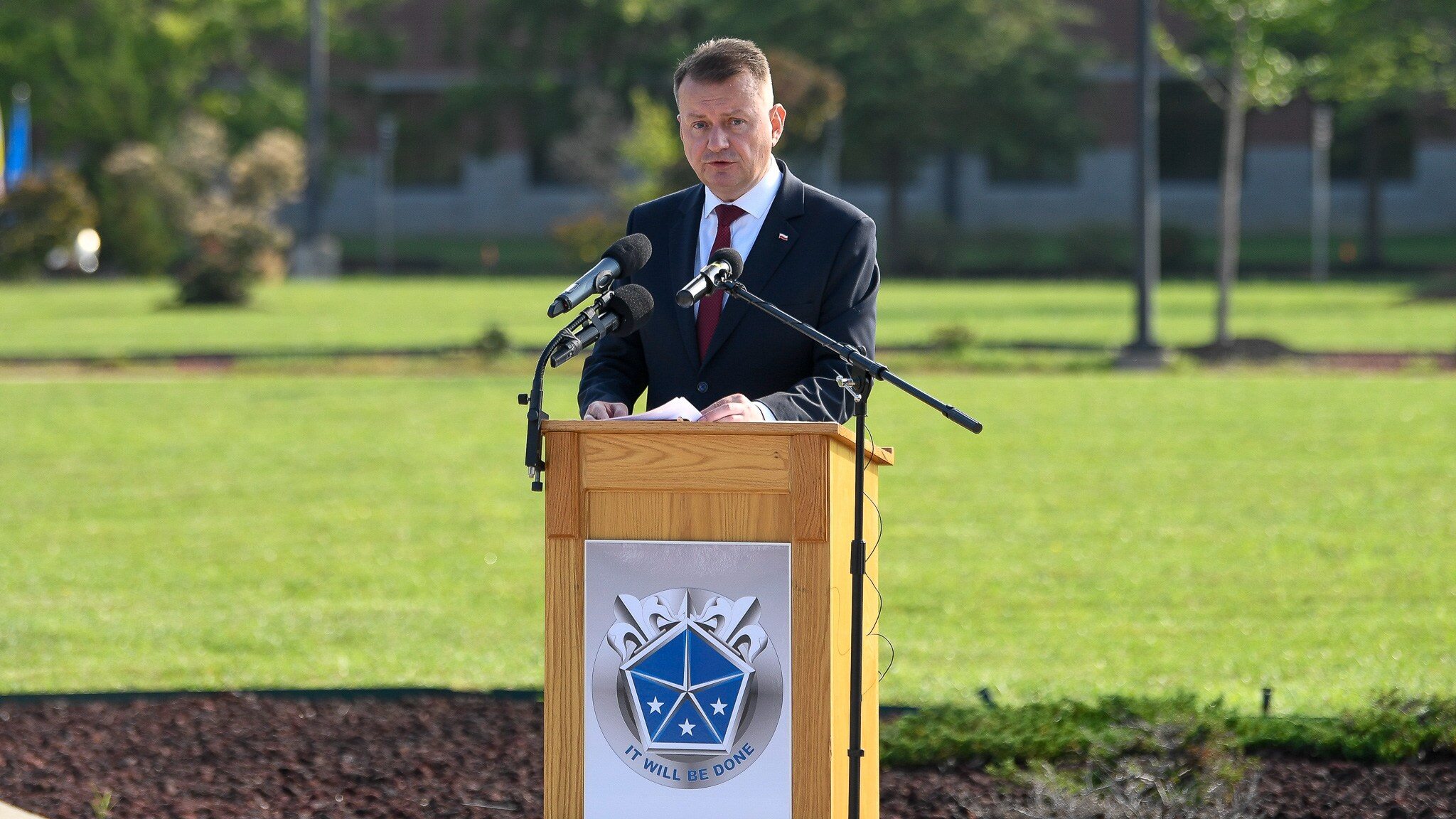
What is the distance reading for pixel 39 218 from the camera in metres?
42.2

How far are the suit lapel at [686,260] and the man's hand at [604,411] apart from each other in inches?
15.5

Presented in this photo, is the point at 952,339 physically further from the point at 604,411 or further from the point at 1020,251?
the point at 1020,251

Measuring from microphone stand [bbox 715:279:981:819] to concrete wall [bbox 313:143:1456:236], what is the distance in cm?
5224

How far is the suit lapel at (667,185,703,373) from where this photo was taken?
474 centimetres

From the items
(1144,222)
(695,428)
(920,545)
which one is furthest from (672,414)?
(1144,222)

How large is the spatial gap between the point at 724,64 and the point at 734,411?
911 mm

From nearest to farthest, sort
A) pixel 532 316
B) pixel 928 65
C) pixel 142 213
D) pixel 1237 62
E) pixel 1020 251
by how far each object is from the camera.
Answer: pixel 1237 62 < pixel 532 316 < pixel 142 213 < pixel 1020 251 < pixel 928 65

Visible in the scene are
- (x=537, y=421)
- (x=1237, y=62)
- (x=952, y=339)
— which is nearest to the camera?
(x=537, y=421)

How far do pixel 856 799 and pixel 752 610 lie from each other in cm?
55

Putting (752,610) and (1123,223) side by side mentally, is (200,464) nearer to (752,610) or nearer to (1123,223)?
(752,610)

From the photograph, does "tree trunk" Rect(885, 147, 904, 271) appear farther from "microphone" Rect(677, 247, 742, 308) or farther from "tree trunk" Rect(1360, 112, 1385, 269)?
"microphone" Rect(677, 247, 742, 308)

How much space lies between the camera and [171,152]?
1946 inches

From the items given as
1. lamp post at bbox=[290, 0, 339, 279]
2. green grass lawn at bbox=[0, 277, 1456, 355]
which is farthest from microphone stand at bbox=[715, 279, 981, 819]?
lamp post at bbox=[290, 0, 339, 279]

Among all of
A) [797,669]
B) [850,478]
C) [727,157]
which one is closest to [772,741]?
[797,669]
